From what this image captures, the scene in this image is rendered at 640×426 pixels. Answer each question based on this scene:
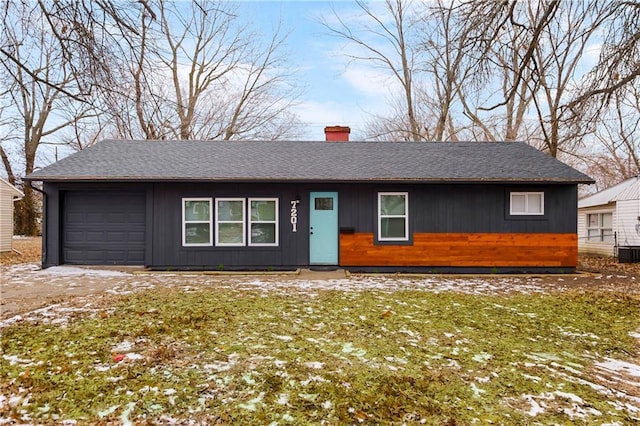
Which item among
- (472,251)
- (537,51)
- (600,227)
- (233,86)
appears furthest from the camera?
(233,86)

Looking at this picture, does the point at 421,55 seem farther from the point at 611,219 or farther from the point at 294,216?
the point at 611,219

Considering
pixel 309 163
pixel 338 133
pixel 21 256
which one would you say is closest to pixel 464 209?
pixel 309 163

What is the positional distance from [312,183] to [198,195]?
302 centimetres

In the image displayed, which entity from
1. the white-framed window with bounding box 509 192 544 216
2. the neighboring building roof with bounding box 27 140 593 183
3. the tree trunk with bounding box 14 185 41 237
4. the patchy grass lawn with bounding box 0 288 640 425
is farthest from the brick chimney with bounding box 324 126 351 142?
the tree trunk with bounding box 14 185 41 237

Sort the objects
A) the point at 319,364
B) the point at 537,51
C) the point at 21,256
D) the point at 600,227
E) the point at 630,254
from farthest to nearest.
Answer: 1. the point at 600,227
2. the point at 21,256
3. the point at 630,254
4. the point at 537,51
5. the point at 319,364

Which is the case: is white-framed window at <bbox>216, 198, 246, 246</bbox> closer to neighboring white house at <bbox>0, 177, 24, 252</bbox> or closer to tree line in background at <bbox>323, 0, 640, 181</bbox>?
tree line in background at <bbox>323, 0, 640, 181</bbox>

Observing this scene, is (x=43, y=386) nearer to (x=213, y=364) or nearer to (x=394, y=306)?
(x=213, y=364)

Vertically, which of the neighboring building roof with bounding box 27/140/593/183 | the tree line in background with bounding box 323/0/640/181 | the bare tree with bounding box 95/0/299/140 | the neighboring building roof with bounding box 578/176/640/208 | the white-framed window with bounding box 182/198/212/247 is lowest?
the white-framed window with bounding box 182/198/212/247

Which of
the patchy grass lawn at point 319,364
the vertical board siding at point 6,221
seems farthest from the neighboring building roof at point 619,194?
the vertical board siding at point 6,221

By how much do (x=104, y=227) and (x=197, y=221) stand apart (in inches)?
97.9

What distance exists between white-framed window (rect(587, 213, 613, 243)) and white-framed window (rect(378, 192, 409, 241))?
9619 millimetres

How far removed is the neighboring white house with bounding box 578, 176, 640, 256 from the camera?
41.7ft

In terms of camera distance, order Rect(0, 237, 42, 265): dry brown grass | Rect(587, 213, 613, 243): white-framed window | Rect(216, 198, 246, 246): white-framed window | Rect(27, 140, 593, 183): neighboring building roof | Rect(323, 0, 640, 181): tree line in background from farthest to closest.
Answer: Rect(587, 213, 613, 243): white-framed window → Rect(0, 237, 42, 265): dry brown grass → Rect(216, 198, 246, 246): white-framed window → Rect(27, 140, 593, 183): neighboring building roof → Rect(323, 0, 640, 181): tree line in background

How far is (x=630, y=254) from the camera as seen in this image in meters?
12.4
